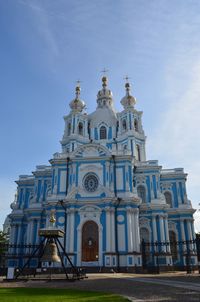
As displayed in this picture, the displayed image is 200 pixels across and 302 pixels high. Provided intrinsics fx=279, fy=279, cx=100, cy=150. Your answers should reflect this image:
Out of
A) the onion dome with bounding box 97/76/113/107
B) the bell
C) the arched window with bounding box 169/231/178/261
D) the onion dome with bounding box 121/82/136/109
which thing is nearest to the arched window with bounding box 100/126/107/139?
the onion dome with bounding box 121/82/136/109

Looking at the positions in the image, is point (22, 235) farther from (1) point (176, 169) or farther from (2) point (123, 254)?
(1) point (176, 169)

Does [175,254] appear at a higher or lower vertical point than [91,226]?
lower

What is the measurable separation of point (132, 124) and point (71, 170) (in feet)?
43.1

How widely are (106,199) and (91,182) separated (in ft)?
10.9

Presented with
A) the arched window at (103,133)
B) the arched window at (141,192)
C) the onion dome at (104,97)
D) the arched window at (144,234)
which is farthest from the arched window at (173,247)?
the onion dome at (104,97)

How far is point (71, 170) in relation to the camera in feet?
106

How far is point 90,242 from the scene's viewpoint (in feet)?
94.5

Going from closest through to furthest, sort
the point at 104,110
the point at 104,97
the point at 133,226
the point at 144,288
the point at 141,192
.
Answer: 1. the point at 144,288
2. the point at 133,226
3. the point at 141,192
4. the point at 104,110
5. the point at 104,97

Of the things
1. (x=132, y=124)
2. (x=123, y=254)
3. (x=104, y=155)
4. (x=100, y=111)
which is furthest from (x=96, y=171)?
(x=100, y=111)

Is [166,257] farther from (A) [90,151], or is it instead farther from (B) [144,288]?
(B) [144,288]

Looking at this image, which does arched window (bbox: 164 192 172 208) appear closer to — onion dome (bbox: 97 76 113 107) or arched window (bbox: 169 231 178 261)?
arched window (bbox: 169 231 178 261)

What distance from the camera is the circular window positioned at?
31000 millimetres

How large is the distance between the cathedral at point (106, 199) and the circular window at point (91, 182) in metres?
0.11

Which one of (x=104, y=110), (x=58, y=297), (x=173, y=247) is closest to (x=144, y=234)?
(x=173, y=247)
